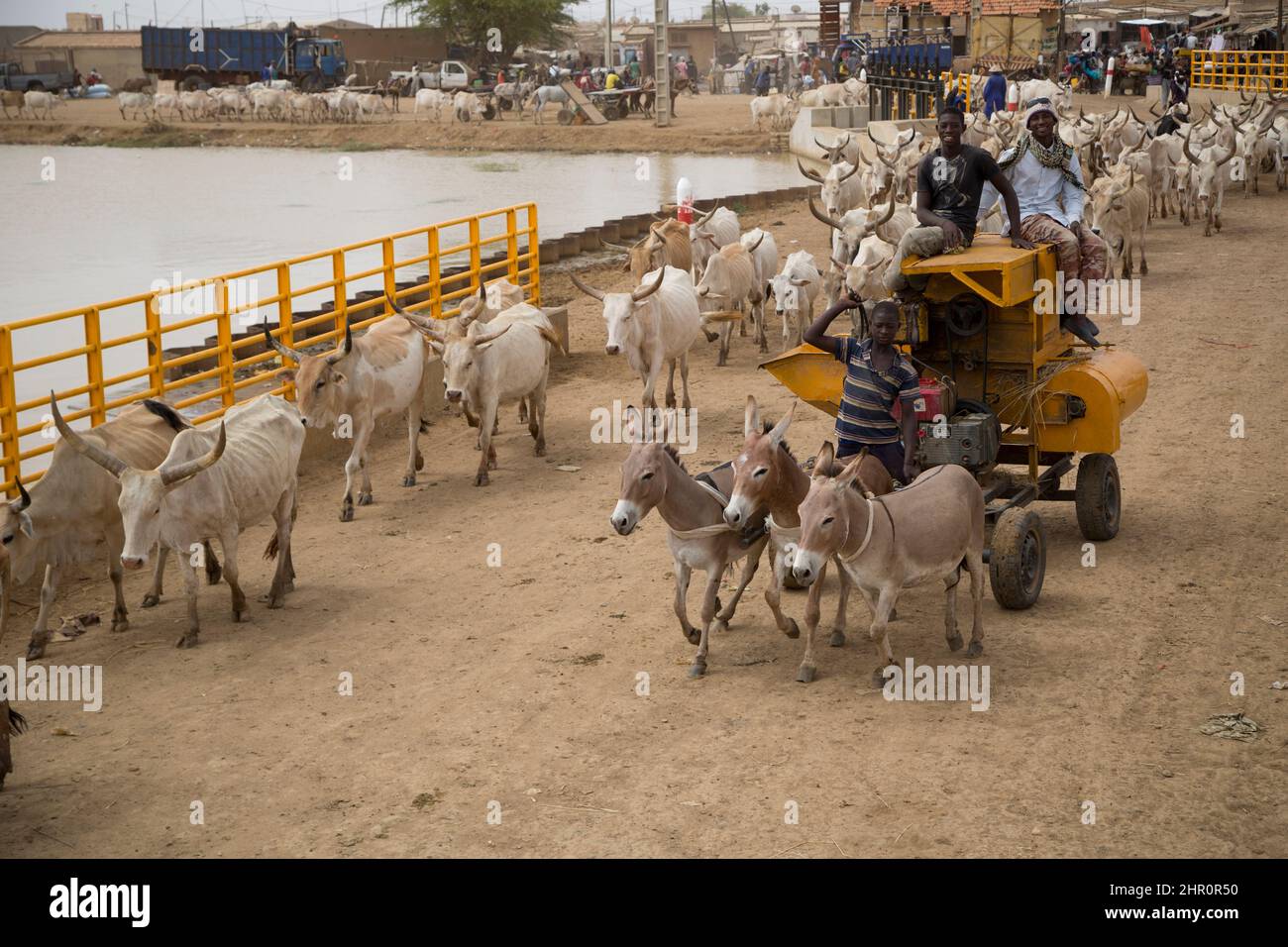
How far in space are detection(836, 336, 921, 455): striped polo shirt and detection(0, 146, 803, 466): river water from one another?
452 inches

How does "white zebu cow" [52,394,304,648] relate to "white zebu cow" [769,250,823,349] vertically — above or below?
below

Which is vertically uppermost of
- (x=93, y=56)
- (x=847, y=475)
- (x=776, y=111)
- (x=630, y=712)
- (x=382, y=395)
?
(x=93, y=56)

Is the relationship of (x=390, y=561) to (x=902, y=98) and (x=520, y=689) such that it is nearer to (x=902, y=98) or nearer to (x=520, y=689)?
(x=520, y=689)

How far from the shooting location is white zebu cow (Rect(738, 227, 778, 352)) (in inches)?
639

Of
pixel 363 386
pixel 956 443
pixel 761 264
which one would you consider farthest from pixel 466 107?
pixel 956 443

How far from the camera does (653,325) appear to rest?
42.1 feet

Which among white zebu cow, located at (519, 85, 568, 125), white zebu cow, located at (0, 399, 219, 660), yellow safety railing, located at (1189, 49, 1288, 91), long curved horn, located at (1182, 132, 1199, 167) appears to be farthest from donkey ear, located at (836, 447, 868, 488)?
white zebu cow, located at (519, 85, 568, 125)

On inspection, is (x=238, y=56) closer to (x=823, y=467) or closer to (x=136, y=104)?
(x=136, y=104)

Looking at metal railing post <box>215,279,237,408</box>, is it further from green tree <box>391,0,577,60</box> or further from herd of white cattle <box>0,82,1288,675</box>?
green tree <box>391,0,577,60</box>

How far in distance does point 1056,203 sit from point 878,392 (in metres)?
2.49

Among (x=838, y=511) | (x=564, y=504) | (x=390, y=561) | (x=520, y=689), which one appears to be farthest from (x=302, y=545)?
(x=838, y=511)

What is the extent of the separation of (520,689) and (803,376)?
279 cm

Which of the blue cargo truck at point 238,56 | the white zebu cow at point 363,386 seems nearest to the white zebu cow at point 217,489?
the white zebu cow at point 363,386

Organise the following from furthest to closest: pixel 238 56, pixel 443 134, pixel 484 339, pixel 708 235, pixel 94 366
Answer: pixel 238 56, pixel 443 134, pixel 708 235, pixel 484 339, pixel 94 366
